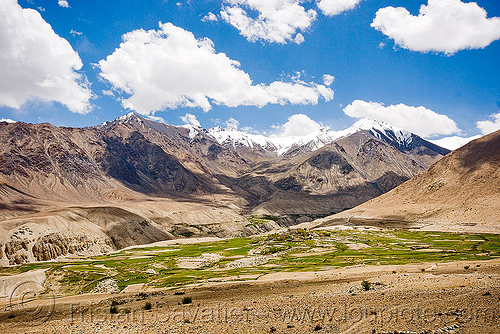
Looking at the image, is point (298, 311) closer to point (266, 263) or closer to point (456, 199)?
point (266, 263)

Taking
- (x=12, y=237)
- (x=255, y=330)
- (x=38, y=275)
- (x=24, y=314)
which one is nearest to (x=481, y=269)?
(x=255, y=330)

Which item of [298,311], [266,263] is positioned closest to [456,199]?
[266,263]

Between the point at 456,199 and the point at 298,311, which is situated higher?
the point at 298,311

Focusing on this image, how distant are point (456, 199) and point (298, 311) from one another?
562 feet

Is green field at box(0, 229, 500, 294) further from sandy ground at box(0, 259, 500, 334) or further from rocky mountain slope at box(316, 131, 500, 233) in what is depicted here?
rocky mountain slope at box(316, 131, 500, 233)

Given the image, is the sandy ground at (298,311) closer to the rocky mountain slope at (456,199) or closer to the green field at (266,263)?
the green field at (266,263)

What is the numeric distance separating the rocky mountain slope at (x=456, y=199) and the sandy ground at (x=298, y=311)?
381 ft

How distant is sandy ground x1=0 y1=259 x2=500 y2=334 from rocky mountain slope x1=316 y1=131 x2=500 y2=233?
11605 centimetres

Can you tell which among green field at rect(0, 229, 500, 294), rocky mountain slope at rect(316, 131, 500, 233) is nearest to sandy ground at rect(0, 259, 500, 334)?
green field at rect(0, 229, 500, 294)

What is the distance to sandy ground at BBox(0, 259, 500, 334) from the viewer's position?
1734cm

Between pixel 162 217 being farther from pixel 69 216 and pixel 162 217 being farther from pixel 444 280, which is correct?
pixel 444 280

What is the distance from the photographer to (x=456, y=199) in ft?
524

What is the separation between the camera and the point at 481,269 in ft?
111

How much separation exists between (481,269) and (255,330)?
28.9 meters
